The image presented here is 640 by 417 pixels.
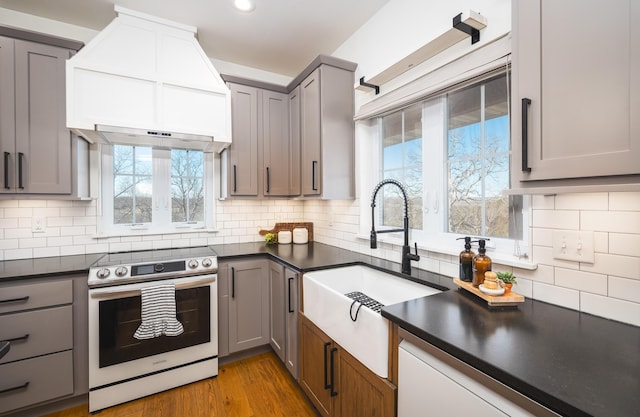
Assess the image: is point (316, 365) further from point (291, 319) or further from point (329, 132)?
point (329, 132)

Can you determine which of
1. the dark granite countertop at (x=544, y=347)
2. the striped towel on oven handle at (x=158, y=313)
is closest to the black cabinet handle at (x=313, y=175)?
the striped towel on oven handle at (x=158, y=313)

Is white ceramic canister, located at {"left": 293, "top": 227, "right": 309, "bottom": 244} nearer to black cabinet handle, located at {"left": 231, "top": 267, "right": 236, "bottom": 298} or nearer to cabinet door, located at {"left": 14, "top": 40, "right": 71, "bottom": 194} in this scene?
black cabinet handle, located at {"left": 231, "top": 267, "right": 236, "bottom": 298}

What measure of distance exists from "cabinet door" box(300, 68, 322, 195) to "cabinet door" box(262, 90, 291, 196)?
293mm

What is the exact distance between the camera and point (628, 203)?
40.9 inches

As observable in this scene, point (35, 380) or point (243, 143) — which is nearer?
point (35, 380)

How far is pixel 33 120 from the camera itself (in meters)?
1.95

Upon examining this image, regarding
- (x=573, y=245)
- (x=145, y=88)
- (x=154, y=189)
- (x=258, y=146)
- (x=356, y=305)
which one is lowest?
(x=356, y=305)

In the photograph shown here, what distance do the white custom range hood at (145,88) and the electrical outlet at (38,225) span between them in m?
0.72

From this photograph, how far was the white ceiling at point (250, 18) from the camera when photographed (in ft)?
6.85

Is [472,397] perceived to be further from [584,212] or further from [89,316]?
[89,316]

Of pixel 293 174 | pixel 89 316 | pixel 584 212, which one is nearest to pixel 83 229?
pixel 89 316

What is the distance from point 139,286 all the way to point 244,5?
2.10 metres

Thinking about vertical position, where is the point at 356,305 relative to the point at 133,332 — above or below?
above

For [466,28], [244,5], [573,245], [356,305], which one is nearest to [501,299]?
[573,245]
